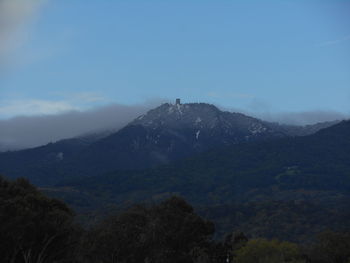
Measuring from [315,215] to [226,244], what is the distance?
126780mm

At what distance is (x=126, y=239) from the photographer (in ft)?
213

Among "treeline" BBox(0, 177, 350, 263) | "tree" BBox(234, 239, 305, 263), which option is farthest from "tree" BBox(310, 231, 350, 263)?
"tree" BBox(234, 239, 305, 263)

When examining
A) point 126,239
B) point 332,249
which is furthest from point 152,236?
point 332,249

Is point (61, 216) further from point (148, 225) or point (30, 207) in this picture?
point (148, 225)

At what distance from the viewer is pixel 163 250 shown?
65812mm

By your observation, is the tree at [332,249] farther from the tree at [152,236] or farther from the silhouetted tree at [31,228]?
the silhouetted tree at [31,228]

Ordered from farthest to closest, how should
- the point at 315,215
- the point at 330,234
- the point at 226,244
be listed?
the point at 315,215 → the point at 226,244 → the point at 330,234

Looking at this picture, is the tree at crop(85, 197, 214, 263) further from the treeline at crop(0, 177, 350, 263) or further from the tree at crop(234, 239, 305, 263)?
the tree at crop(234, 239, 305, 263)

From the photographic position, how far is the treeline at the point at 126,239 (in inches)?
2168

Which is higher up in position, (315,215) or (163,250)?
(163,250)

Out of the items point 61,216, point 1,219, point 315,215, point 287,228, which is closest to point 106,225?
point 61,216

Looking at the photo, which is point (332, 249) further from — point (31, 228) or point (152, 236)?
point (31, 228)

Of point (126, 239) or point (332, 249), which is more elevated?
point (126, 239)

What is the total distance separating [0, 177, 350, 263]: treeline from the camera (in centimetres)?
5506
